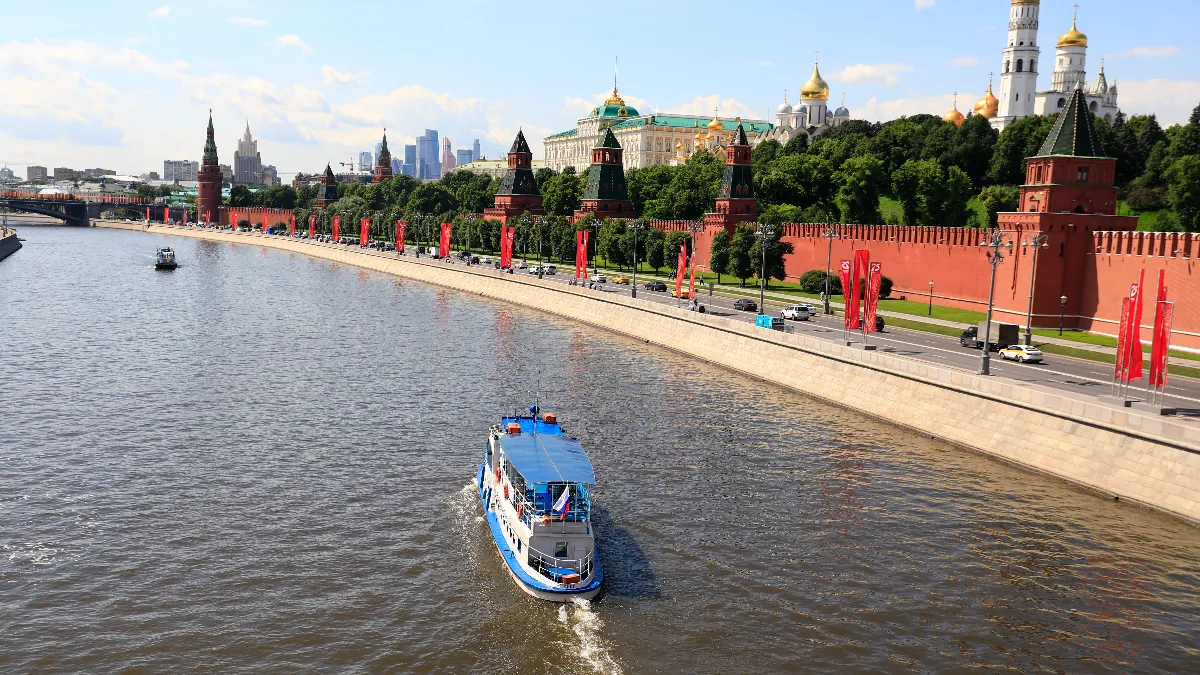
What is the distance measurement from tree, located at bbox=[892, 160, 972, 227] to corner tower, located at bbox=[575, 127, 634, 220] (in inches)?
1343

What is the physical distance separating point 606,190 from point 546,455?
10325cm

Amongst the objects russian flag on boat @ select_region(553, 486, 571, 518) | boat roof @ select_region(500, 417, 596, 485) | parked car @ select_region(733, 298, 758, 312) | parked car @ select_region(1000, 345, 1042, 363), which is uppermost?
parked car @ select_region(733, 298, 758, 312)

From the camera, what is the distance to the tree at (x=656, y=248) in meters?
103

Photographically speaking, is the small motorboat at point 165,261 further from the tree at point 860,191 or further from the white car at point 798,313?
the white car at point 798,313

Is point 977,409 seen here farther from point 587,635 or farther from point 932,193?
point 932,193

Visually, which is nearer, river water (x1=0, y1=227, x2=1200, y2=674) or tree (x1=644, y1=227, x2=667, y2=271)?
river water (x1=0, y1=227, x2=1200, y2=674)

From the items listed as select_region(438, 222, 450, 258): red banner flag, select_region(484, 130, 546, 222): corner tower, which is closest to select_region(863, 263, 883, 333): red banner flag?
select_region(438, 222, 450, 258): red banner flag

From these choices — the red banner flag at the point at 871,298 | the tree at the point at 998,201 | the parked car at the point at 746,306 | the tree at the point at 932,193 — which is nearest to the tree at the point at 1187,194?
the tree at the point at 998,201

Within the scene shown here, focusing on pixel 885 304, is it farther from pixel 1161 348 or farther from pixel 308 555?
pixel 308 555

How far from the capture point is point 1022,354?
50469 millimetres

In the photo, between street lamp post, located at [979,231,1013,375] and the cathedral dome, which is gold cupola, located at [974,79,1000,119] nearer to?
the cathedral dome

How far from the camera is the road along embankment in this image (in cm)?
3316

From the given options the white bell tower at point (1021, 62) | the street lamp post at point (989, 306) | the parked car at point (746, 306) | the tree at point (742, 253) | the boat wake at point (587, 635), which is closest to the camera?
the boat wake at point (587, 635)

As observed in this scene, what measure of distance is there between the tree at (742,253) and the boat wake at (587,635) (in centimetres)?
6732
